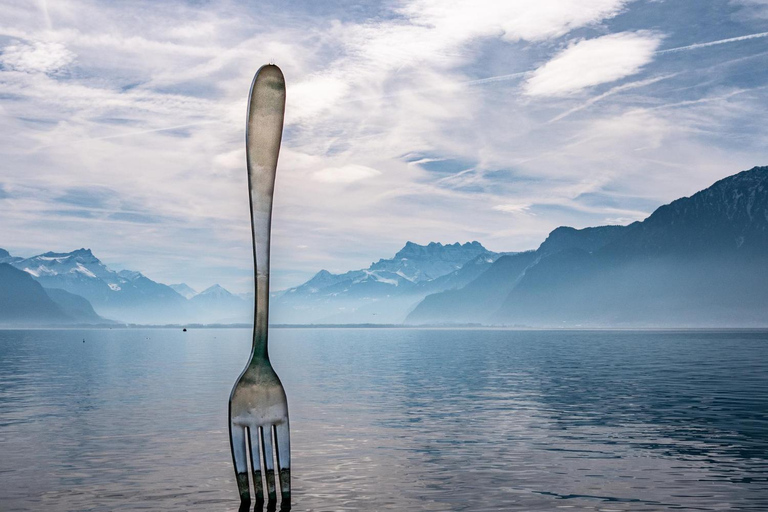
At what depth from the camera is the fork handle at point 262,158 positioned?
12.3 metres

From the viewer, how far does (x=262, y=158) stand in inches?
494

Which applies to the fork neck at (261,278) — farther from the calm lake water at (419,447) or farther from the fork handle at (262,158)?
the calm lake water at (419,447)

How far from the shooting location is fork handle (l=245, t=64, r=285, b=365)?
1227 centimetres

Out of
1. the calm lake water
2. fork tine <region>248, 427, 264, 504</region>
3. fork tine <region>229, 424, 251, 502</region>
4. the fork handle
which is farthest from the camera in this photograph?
the calm lake water

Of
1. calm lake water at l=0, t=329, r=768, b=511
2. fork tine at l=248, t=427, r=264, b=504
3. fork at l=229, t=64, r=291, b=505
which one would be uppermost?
fork at l=229, t=64, r=291, b=505

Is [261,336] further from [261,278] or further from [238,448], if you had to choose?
[238,448]

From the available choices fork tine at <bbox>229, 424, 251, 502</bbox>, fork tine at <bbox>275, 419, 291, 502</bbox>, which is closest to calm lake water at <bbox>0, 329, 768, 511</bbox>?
fork tine at <bbox>275, 419, 291, 502</bbox>

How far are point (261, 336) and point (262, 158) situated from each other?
10.1 ft

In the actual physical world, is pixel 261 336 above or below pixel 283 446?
above

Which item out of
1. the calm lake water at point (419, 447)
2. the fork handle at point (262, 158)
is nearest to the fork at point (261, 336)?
the fork handle at point (262, 158)

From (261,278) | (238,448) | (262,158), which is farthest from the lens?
(238,448)

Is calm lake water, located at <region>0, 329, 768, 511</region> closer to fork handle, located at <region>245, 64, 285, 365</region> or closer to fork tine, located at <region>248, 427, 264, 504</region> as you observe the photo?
fork tine, located at <region>248, 427, 264, 504</region>

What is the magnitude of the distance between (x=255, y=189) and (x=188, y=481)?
57.1 feet

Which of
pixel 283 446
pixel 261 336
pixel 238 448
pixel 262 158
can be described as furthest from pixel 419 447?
pixel 262 158
